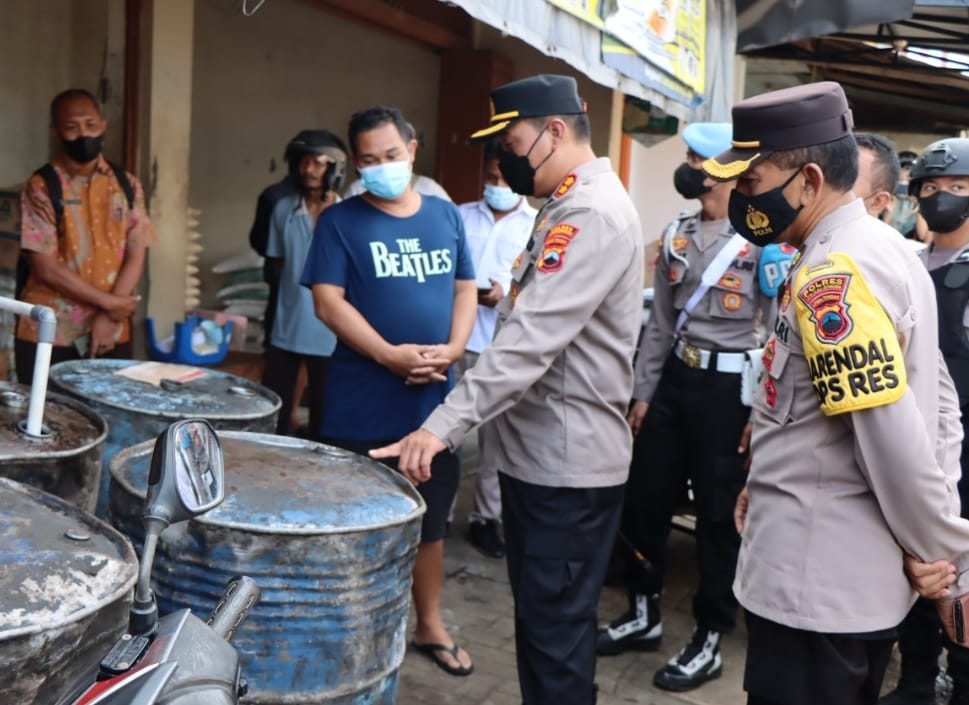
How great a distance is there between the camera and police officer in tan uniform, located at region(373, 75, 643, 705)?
262 centimetres

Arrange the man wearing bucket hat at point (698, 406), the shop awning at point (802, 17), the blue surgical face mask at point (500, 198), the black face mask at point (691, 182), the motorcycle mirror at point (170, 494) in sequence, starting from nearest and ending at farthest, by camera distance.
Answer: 1. the motorcycle mirror at point (170, 494)
2. the man wearing bucket hat at point (698, 406)
3. the black face mask at point (691, 182)
4. the blue surgical face mask at point (500, 198)
5. the shop awning at point (802, 17)

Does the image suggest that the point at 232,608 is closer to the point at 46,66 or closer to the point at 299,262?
the point at 299,262

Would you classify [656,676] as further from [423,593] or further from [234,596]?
[234,596]

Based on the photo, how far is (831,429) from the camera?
2.01 m

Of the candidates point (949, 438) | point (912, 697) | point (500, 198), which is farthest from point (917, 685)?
point (500, 198)

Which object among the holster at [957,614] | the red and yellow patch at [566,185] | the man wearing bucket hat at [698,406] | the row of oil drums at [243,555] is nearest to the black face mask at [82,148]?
the row of oil drums at [243,555]

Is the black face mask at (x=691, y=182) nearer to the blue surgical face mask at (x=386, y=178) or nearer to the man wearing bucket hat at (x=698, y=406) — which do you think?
the man wearing bucket hat at (x=698, y=406)

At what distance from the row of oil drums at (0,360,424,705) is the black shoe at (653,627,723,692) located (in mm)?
1553

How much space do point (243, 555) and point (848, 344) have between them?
1299 mm

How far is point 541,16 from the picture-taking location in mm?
3670

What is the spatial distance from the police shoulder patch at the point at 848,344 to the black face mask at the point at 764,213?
213mm

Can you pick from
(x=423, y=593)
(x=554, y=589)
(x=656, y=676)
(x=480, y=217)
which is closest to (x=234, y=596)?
(x=554, y=589)

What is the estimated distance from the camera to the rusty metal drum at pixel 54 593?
1538 mm

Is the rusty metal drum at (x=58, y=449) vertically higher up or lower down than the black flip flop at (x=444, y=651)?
higher up
